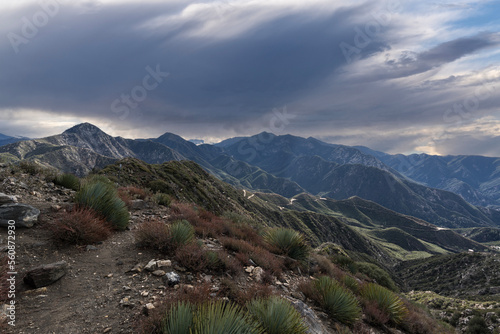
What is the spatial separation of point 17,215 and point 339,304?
31.2ft

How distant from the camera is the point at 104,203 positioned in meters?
7.77

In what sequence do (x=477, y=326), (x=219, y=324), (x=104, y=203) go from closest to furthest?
1. (x=219, y=324)
2. (x=104, y=203)
3. (x=477, y=326)

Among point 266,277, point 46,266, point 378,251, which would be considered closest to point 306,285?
point 266,277

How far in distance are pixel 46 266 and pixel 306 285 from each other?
6950 millimetres

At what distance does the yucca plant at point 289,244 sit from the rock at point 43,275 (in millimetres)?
7493

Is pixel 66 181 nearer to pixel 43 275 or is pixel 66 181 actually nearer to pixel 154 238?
pixel 154 238

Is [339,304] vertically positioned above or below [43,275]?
below

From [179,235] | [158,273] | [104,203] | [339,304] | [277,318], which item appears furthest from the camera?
[104,203]

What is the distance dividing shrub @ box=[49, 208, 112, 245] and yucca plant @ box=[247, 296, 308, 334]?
16.8 ft

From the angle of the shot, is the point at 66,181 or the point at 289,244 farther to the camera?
the point at 66,181

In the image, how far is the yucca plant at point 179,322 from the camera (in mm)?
3236

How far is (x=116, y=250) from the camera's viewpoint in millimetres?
6609

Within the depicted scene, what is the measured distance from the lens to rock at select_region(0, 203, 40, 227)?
6188mm

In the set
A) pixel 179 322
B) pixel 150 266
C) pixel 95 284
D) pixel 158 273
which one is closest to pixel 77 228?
pixel 95 284
